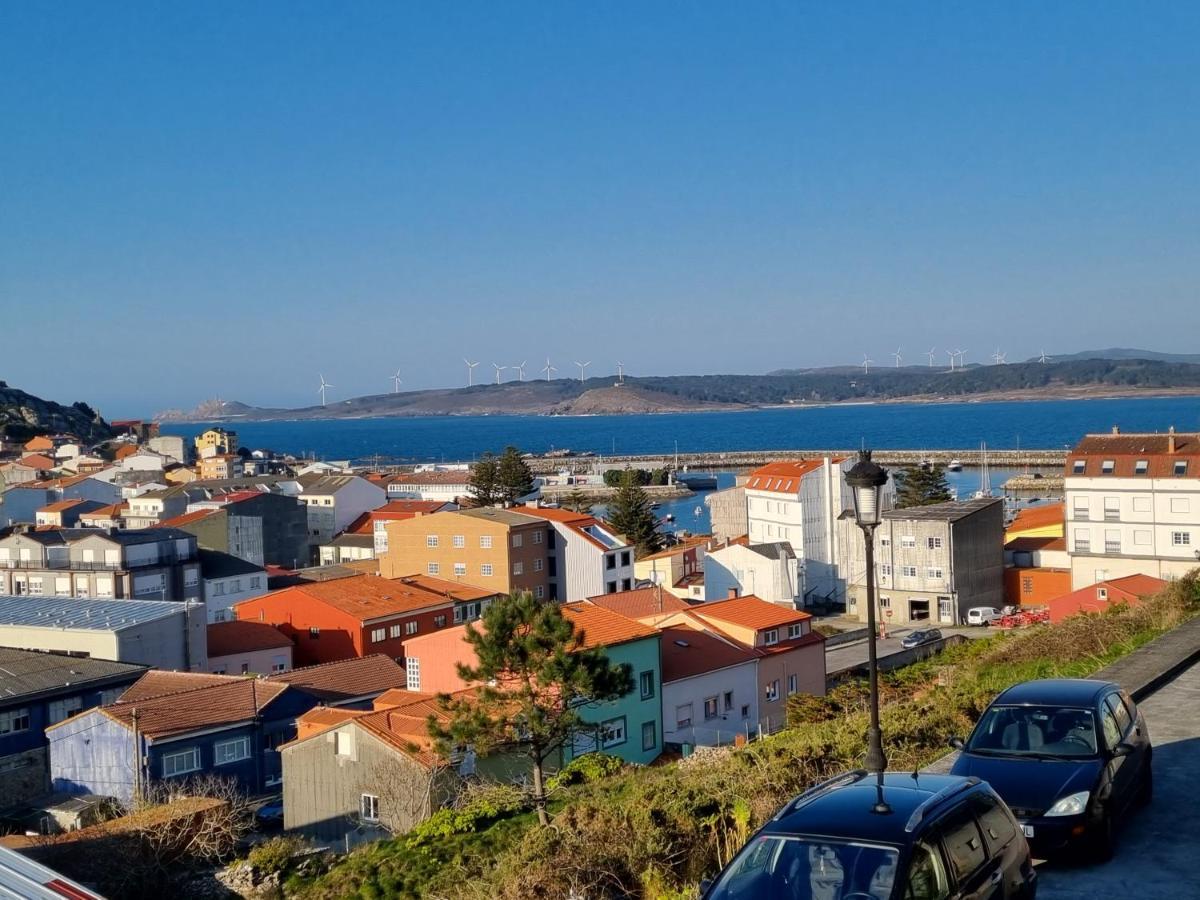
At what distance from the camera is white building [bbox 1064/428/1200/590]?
37.3m

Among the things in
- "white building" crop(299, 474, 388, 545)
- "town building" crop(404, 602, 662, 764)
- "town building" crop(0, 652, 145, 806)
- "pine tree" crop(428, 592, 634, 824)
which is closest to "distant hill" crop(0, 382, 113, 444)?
"white building" crop(299, 474, 388, 545)

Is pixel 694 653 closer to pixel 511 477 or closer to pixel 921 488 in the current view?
pixel 921 488

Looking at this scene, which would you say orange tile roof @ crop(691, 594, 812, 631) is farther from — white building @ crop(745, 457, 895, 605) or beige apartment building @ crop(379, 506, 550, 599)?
white building @ crop(745, 457, 895, 605)

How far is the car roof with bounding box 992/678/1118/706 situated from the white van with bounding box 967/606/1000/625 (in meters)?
32.4

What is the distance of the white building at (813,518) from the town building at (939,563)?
5.93 metres

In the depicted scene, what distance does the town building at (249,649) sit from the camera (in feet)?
102

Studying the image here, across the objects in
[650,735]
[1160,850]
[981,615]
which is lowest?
[981,615]

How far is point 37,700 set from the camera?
23766 mm

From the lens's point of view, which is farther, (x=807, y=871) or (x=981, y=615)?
(x=981, y=615)

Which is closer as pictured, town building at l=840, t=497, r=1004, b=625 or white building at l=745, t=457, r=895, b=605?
town building at l=840, t=497, r=1004, b=625

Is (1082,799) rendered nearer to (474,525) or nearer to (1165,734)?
(1165,734)

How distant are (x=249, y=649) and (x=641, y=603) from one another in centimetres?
1062

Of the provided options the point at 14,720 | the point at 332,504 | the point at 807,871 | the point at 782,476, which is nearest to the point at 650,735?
the point at 14,720

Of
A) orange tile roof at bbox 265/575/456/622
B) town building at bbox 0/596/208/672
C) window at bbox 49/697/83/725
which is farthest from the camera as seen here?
orange tile roof at bbox 265/575/456/622
